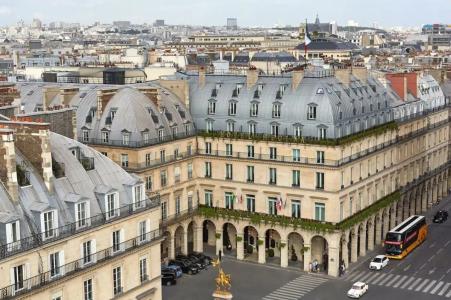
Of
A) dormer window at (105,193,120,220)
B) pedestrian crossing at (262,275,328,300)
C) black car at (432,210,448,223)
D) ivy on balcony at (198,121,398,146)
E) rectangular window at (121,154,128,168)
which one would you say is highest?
ivy on balcony at (198,121,398,146)

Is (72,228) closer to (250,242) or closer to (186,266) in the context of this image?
(186,266)

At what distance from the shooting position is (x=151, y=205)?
75.9 metres

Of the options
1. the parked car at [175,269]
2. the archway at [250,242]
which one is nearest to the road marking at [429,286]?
the archway at [250,242]

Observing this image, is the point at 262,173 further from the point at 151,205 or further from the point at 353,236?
the point at 151,205

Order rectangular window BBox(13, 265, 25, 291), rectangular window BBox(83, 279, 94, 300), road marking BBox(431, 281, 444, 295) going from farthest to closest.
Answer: road marking BBox(431, 281, 444, 295), rectangular window BBox(83, 279, 94, 300), rectangular window BBox(13, 265, 25, 291)

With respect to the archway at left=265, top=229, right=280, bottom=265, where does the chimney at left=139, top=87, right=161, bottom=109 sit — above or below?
above

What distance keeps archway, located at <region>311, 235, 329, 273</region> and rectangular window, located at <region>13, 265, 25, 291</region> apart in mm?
56131

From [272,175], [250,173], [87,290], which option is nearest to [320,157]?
[272,175]

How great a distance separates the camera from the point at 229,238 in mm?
118500

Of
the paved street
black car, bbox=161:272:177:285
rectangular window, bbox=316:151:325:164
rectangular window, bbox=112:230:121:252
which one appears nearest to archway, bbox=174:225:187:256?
the paved street

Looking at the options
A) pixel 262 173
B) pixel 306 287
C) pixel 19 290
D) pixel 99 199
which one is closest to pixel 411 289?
pixel 306 287

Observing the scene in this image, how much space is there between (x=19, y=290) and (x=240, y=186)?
54.9m

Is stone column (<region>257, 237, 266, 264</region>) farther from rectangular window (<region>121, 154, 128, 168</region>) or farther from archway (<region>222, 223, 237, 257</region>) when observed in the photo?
rectangular window (<region>121, 154, 128, 168</region>)

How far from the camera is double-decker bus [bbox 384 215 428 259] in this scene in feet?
371
